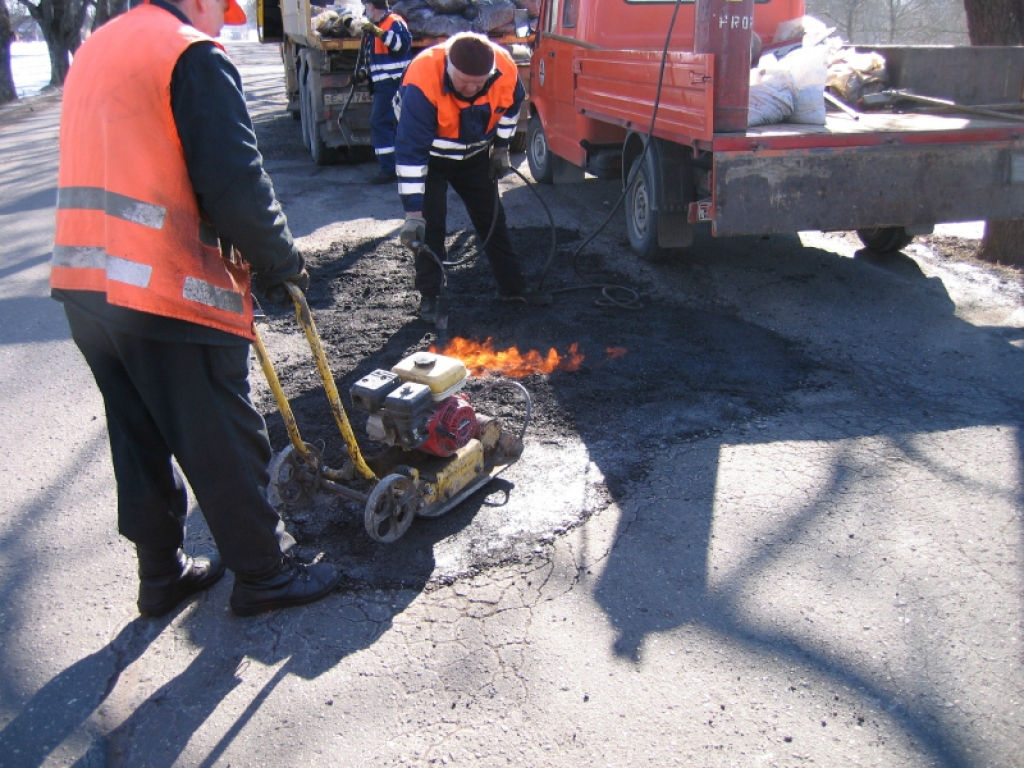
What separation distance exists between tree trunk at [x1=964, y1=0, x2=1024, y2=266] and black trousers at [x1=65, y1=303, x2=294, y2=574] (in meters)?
5.82

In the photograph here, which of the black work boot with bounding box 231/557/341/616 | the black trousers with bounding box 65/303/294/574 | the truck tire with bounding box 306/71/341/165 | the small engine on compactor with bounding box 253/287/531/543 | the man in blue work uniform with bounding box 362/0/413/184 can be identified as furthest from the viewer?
the truck tire with bounding box 306/71/341/165

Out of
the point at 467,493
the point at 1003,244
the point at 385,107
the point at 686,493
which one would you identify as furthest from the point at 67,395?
the point at 1003,244

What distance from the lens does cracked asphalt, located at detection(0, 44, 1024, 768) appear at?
2248mm

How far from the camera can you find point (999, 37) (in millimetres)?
6328

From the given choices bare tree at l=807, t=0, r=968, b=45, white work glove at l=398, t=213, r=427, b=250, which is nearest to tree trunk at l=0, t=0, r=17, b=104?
bare tree at l=807, t=0, r=968, b=45

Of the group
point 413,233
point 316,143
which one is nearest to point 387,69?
point 316,143

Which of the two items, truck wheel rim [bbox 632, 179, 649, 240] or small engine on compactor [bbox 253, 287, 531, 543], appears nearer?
small engine on compactor [bbox 253, 287, 531, 543]

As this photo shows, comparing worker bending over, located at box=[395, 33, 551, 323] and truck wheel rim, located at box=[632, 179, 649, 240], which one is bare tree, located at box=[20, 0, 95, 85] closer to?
truck wheel rim, located at box=[632, 179, 649, 240]

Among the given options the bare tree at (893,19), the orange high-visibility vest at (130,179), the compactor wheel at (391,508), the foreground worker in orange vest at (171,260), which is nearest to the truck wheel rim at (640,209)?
the compactor wheel at (391,508)

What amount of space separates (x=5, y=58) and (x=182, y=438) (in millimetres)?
21984

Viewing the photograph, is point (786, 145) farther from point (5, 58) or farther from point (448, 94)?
point (5, 58)

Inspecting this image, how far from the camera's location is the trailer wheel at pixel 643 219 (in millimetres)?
5947

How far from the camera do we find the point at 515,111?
495cm

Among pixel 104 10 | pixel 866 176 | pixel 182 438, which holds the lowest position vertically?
pixel 182 438
